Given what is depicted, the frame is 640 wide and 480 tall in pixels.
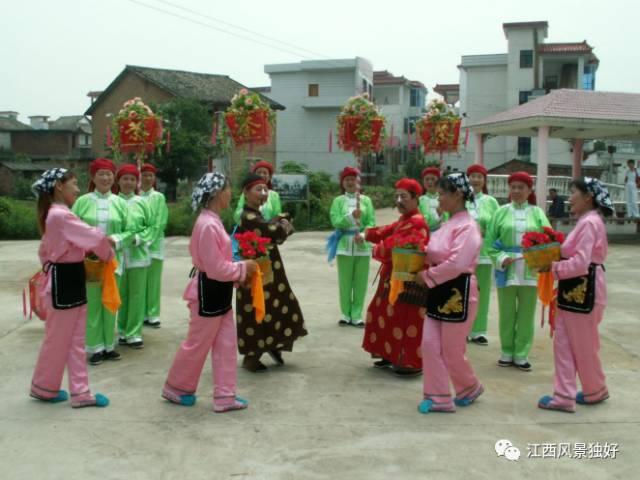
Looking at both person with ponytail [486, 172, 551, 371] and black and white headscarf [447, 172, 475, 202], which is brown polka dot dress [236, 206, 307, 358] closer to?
black and white headscarf [447, 172, 475, 202]

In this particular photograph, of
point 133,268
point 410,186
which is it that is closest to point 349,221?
point 410,186

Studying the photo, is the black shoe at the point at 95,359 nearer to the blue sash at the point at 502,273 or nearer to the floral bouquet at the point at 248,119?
the blue sash at the point at 502,273

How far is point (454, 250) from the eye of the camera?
4414 millimetres

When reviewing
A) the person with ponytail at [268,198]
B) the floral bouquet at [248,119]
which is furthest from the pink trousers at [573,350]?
the floral bouquet at [248,119]

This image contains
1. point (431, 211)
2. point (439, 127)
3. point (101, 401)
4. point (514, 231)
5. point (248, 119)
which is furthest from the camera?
point (248, 119)

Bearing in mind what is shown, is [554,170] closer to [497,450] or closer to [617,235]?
[617,235]

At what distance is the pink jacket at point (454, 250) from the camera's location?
4.40 metres

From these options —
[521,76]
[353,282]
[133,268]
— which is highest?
[521,76]

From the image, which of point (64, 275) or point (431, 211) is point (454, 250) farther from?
point (431, 211)

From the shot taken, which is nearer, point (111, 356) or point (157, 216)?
point (111, 356)

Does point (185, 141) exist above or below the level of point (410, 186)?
above

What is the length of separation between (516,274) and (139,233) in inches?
142

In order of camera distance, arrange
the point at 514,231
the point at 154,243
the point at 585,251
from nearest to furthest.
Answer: the point at 585,251 → the point at 514,231 → the point at 154,243

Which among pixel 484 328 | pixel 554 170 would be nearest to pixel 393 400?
pixel 484 328
